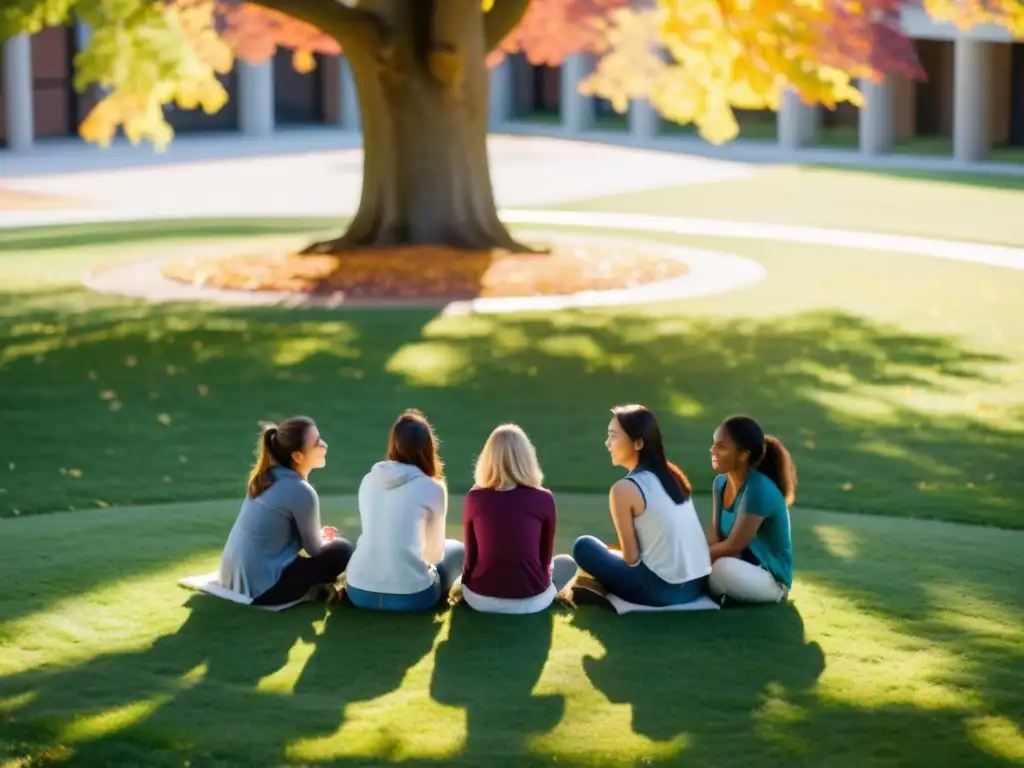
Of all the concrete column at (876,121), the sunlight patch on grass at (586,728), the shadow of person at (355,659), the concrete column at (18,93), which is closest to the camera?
the sunlight patch on grass at (586,728)

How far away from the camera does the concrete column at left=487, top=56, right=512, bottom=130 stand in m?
57.8

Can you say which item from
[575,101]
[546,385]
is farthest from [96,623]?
[575,101]

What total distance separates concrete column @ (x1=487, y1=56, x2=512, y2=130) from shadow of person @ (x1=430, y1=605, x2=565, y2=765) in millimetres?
49458

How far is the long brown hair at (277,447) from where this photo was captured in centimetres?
871

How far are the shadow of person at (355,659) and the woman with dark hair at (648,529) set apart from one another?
0.89 meters

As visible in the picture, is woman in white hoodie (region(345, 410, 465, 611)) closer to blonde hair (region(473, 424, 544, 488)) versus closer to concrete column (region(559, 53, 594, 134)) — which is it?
blonde hair (region(473, 424, 544, 488))

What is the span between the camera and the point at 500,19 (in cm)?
2348

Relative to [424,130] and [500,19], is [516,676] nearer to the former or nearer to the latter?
[424,130]

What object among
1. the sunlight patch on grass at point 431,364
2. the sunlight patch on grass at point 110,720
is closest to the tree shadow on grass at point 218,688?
the sunlight patch on grass at point 110,720

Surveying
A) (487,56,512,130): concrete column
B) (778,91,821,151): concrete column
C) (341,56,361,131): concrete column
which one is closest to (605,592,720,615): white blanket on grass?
(778,91,821,151): concrete column

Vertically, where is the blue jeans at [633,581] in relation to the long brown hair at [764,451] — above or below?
below

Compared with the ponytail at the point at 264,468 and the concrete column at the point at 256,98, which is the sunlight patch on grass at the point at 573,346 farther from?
the concrete column at the point at 256,98

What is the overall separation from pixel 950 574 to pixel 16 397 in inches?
315

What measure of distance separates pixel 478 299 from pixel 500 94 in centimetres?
3962
